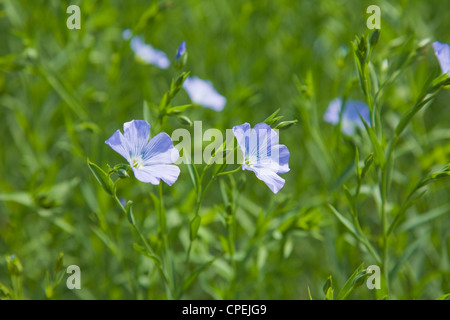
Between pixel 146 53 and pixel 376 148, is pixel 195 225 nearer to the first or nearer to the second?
pixel 376 148

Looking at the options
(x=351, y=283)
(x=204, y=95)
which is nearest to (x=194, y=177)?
(x=351, y=283)

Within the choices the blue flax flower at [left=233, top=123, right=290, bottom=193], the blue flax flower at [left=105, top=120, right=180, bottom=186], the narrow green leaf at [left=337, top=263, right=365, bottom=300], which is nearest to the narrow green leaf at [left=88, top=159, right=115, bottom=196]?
the blue flax flower at [left=105, top=120, right=180, bottom=186]

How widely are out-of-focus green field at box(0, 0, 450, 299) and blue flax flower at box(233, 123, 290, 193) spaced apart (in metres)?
0.21

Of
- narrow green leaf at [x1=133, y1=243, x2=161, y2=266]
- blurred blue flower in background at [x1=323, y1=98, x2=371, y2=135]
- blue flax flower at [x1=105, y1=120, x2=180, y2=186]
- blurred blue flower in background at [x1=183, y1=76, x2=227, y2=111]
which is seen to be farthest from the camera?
blurred blue flower in background at [x1=183, y1=76, x2=227, y2=111]

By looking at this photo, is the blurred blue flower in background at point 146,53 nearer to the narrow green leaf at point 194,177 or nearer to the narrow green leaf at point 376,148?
the narrow green leaf at point 194,177

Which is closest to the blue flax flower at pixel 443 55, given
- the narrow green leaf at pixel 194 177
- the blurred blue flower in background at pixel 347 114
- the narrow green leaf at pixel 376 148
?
the narrow green leaf at pixel 376 148

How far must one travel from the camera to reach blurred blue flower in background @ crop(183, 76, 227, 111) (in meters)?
2.11

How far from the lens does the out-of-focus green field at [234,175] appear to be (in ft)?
5.49

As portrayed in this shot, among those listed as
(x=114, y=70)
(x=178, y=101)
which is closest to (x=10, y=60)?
(x=114, y=70)

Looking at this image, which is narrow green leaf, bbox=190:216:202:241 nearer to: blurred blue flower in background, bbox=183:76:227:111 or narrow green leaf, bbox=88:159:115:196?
narrow green leaf, bbox=88:159:115:196

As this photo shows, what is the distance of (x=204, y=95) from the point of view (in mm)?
2182

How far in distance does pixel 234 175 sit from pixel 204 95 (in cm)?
43

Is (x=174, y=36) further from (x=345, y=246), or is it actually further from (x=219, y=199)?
(x=345, y=246)

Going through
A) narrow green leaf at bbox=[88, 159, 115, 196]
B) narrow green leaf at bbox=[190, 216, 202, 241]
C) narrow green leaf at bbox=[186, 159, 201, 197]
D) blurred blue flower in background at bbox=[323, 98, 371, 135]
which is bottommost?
narrow green leaf at bbox=[190, 216, 202, 241]
